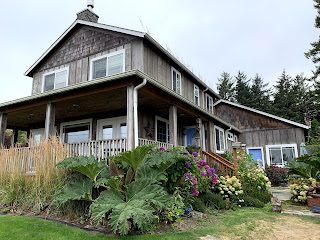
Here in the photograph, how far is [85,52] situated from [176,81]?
4.23 meters

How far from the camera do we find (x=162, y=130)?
1002 cm

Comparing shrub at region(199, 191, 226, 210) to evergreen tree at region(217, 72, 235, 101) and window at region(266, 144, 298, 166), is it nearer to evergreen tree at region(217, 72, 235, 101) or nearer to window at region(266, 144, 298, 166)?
window at region(266, 144, 298, 166)

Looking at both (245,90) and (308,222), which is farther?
(245,90)

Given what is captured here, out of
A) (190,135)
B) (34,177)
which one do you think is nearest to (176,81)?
(190,135)

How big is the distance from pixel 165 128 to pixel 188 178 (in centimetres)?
555

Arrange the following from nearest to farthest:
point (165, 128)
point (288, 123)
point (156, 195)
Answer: point (156, 195)
point (165, 128)
point (288, 123)

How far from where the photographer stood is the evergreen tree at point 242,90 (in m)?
30.1

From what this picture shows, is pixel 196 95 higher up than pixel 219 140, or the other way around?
pixel 196 95

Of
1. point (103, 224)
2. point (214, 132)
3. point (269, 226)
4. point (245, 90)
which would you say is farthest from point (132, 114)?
point (245, 90)

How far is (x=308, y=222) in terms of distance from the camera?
4.36m

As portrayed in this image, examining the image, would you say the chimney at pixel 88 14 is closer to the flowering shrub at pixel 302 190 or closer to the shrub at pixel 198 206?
the shrub at pixel 198 206

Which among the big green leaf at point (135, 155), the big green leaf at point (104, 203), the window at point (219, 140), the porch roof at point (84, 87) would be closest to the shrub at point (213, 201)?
the big green leaf at point (135, 155)

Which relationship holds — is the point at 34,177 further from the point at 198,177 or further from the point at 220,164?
the point at 220,164

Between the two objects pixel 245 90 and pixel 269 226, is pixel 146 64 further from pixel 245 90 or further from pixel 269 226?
pixel 245 90
